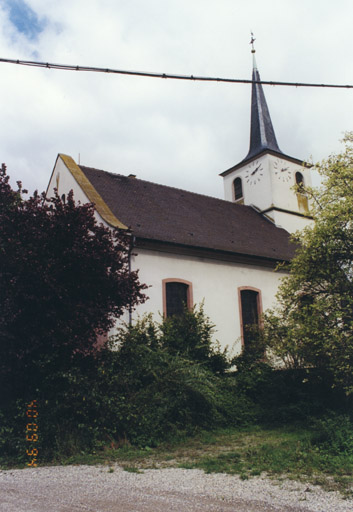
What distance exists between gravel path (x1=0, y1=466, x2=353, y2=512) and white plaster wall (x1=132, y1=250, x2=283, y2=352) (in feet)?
→ 27.2

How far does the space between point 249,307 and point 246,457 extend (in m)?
10.9

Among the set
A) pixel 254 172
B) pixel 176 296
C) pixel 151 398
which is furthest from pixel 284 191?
pixel 151 398

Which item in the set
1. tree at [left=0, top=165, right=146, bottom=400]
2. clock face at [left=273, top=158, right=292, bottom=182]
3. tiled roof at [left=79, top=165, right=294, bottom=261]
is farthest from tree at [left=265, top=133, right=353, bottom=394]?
clock face at [left=273, top=158, right=292, bottom=182]

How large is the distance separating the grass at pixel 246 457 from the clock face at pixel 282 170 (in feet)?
59.6

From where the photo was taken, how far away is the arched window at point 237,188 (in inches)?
1083

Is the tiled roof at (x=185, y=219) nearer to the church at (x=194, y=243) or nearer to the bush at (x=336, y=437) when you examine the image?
the church at (x=194, y=243)

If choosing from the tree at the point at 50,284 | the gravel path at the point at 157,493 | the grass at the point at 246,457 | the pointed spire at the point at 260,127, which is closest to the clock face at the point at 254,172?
the pointed spire at the point at 260,127

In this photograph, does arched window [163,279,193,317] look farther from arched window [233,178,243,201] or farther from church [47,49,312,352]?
arched window [233,178,243,201]

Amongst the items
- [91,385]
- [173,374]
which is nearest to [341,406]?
[173,374]

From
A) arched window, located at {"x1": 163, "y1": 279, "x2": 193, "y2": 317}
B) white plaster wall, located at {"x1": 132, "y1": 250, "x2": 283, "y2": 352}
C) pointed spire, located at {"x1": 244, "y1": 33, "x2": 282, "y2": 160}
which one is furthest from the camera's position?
pointed spire, located at {"x1": 244, "y1": 33, "x2": 282, "y2": 160}

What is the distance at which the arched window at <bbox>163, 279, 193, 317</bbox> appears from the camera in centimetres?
1592

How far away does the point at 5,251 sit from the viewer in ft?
27.7

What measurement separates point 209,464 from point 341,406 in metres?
5.77

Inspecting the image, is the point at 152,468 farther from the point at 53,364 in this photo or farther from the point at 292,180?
the point at 292,180
